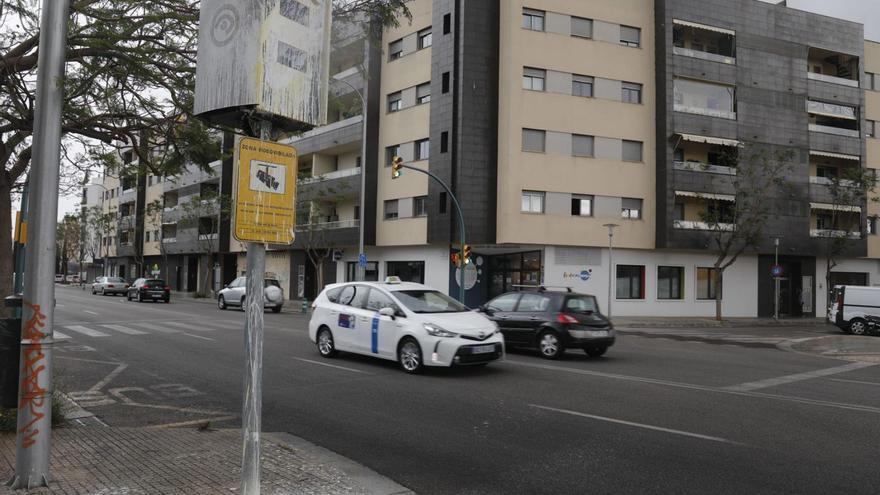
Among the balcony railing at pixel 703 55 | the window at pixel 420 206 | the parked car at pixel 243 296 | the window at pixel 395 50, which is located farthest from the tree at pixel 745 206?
the parked car at pixel 243 296

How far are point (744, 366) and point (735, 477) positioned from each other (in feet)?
28.8

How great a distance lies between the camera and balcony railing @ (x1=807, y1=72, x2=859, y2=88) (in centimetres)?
3633

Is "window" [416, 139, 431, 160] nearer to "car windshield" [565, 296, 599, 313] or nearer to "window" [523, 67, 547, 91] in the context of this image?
"window" [523, 67, 547, 91]

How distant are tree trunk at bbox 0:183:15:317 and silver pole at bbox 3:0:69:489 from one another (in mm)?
4850

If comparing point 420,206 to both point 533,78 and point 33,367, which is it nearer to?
point 533,78

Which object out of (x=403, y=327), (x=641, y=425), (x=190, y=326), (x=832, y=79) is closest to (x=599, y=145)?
(x=832, y=79)

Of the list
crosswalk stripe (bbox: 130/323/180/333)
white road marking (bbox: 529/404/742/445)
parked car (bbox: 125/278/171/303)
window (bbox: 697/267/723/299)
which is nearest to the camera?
white road marking (bbox: 529/404/742/445)

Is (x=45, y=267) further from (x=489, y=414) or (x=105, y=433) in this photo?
(x=489, y=414)

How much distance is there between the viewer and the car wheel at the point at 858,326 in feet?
77.6

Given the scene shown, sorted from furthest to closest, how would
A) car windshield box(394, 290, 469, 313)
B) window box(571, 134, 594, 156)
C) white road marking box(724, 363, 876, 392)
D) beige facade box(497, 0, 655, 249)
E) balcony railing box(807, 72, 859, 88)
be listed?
balcony railing box(807, 72, 859, 88)
window box(571, 134, 594, 156)
beige facade box(497, 0, 655, 249)
car windshield box(394, 290, 469, 313)
white road marking box(724, 363, 876, 392)

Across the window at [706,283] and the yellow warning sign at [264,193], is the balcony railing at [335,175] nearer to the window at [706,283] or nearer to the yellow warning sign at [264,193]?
the window at [706,283]

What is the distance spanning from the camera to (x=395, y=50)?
34.7 metres

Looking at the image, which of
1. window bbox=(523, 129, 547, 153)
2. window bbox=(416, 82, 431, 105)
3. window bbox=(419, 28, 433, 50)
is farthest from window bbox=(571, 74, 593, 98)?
window bbox=(419, 28, 433, 50)

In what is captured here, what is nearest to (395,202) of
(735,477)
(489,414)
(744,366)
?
(744,366)
